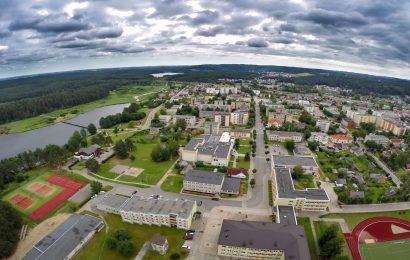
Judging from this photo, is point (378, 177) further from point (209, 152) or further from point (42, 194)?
point (42, 194)

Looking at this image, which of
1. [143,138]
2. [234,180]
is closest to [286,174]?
[234,180]

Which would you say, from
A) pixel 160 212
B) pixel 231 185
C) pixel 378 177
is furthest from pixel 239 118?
pixel 160 212

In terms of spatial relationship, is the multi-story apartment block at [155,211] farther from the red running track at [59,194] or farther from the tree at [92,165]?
the tree at [92,165]

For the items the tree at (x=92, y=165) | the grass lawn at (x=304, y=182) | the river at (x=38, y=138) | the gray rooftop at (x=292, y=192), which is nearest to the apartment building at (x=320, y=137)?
the grass lawn at (x=304, y=182)

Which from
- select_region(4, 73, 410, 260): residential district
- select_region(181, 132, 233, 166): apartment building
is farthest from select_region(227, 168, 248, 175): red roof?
select_region(181, 132, 233, 166): apartment building

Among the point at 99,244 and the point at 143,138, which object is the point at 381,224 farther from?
the point at 143,138

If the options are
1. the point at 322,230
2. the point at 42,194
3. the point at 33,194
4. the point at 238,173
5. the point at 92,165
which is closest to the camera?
the point at 322,230
